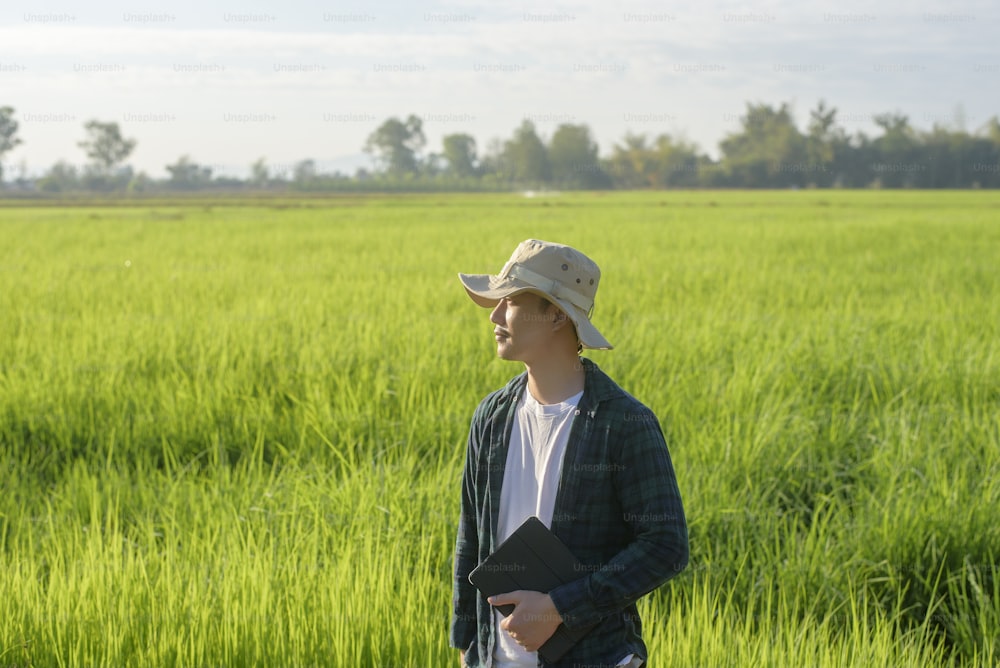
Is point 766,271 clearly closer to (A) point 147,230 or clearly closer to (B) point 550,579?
(B) point 550,579

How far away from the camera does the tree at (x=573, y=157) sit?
7950 cm

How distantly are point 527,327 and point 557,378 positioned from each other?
107 millimetres

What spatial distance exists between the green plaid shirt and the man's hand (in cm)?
2

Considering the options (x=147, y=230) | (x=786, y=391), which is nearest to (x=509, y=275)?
(x=786, y=391)

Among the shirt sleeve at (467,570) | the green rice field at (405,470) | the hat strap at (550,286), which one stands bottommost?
the green rice field at (405,470)

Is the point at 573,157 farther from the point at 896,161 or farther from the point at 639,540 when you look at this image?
the point at 639,540

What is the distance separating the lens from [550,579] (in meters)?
1.55

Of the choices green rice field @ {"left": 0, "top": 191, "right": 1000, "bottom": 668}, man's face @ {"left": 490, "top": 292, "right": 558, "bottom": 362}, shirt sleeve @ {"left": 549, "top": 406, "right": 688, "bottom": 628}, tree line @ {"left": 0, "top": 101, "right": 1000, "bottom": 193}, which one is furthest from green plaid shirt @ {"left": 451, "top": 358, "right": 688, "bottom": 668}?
tree line @ {"left": 0, "top": 101, "right": 1000, "bottom": 193}

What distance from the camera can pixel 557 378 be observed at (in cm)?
163

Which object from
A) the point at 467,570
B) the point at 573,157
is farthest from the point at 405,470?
the point at 573,157

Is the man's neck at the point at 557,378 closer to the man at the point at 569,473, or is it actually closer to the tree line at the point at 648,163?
the man at the point at 569,473

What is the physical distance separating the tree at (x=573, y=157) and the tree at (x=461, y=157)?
22.6 ft

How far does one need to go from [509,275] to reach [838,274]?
30.6 ft

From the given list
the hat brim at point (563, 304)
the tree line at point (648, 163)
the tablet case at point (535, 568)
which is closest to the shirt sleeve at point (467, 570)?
the tablet case at point (535, 568)
